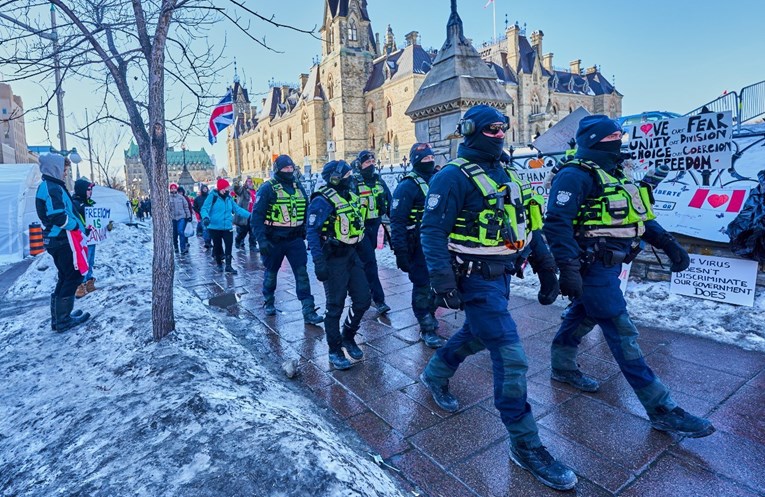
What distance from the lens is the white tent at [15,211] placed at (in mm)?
13945

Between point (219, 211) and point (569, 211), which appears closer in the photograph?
point (569, 211)

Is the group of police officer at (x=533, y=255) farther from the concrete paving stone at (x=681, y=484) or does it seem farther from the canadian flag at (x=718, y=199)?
the canadian flag at (x=718, y=199)

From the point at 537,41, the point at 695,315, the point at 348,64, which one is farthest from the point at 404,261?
the point at 537,41

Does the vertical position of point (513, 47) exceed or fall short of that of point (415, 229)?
it exceeds it

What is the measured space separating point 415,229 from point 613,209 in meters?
2.13

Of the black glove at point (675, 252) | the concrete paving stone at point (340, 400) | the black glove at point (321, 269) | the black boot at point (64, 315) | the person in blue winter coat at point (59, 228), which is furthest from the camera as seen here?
the black boot at point (64, 315)

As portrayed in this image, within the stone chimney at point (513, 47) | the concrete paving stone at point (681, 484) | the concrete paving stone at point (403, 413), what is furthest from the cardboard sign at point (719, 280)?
the stone chimney at point (513, 47)

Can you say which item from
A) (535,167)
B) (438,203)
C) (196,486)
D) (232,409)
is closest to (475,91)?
(535,167)

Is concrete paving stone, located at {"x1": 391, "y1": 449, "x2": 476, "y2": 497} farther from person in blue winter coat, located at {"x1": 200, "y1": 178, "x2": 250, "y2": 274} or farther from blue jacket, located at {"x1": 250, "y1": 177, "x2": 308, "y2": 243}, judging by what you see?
person in blue winter coat, located at {"x1": 200, "y1": 178, "x2": 250, "y2": 274}

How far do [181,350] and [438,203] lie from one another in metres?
2.90

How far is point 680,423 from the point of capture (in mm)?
2838

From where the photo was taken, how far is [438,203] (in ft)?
9.04

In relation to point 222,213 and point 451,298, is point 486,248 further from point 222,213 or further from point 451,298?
point 222,213

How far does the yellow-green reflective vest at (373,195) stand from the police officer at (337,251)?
1307 millimetres
